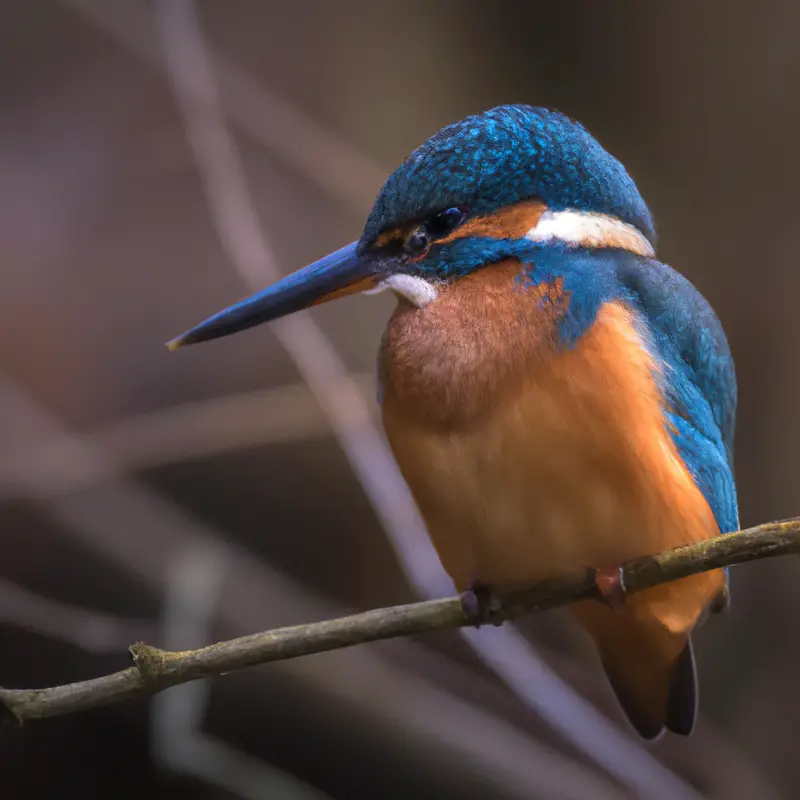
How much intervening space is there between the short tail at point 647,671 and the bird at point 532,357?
9 centimetres

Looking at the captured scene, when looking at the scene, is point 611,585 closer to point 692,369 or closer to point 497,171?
point 692,369

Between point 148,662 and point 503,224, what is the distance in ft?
1.66

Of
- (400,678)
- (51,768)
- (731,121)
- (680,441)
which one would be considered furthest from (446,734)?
(731,121)

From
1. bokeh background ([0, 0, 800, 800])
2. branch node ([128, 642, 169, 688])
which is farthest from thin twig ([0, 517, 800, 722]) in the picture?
bokeh background ([0, 0, 800, 800])

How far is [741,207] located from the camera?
93.4 inches

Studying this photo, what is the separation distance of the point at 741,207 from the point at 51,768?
1962 mm

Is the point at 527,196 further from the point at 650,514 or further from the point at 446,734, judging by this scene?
the point at 446,734

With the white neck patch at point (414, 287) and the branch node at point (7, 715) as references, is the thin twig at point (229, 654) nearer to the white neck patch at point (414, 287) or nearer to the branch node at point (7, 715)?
the branch node at point (7, 715)

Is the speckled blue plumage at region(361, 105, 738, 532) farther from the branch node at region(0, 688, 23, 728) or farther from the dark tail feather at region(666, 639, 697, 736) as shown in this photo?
the branch node at region(0, 688, 23, 728)

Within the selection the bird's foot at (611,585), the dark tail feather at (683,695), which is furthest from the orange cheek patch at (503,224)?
the dark tail feather at (683,695)

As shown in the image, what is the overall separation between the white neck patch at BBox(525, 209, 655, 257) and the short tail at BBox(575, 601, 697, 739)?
40 centimetres

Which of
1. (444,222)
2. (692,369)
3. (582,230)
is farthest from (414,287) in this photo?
(692,369)

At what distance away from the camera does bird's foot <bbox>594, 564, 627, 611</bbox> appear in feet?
2.88

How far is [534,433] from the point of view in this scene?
0.85 metres
